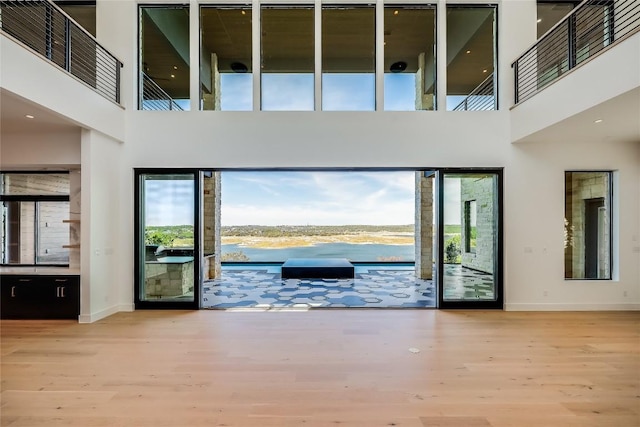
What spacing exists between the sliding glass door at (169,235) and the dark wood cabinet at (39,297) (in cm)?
109

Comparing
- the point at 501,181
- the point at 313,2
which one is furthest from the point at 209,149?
the point at 501,181

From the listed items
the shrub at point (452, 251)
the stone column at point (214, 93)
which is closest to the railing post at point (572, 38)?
the shrub at point (452, 251)

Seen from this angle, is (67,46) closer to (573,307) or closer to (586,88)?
(586,88)

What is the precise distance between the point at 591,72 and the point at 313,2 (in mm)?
4583

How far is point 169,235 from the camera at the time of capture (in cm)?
640

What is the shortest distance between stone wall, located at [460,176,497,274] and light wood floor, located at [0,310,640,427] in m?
1.18

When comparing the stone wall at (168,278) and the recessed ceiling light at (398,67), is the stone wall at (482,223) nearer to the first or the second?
the recessed ceiling light at (398,67)

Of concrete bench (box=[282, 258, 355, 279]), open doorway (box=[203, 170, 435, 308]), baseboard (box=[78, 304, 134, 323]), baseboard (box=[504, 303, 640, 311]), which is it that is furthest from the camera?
open doorway (box=[203, 170, 435, 308])

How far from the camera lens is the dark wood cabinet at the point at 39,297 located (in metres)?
5.48

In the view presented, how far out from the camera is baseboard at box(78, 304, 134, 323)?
538 cm

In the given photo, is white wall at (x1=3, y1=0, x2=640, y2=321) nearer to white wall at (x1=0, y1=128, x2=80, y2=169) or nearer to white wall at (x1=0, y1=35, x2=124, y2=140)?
white wall at (x1=0, y1=35, x2=124, y2=140)

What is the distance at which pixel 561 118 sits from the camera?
15.7 feet

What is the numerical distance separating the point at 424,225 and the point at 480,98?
12.5ft

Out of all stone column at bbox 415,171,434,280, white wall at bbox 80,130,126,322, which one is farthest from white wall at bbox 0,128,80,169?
stone column at bbox 415,171,434,280
